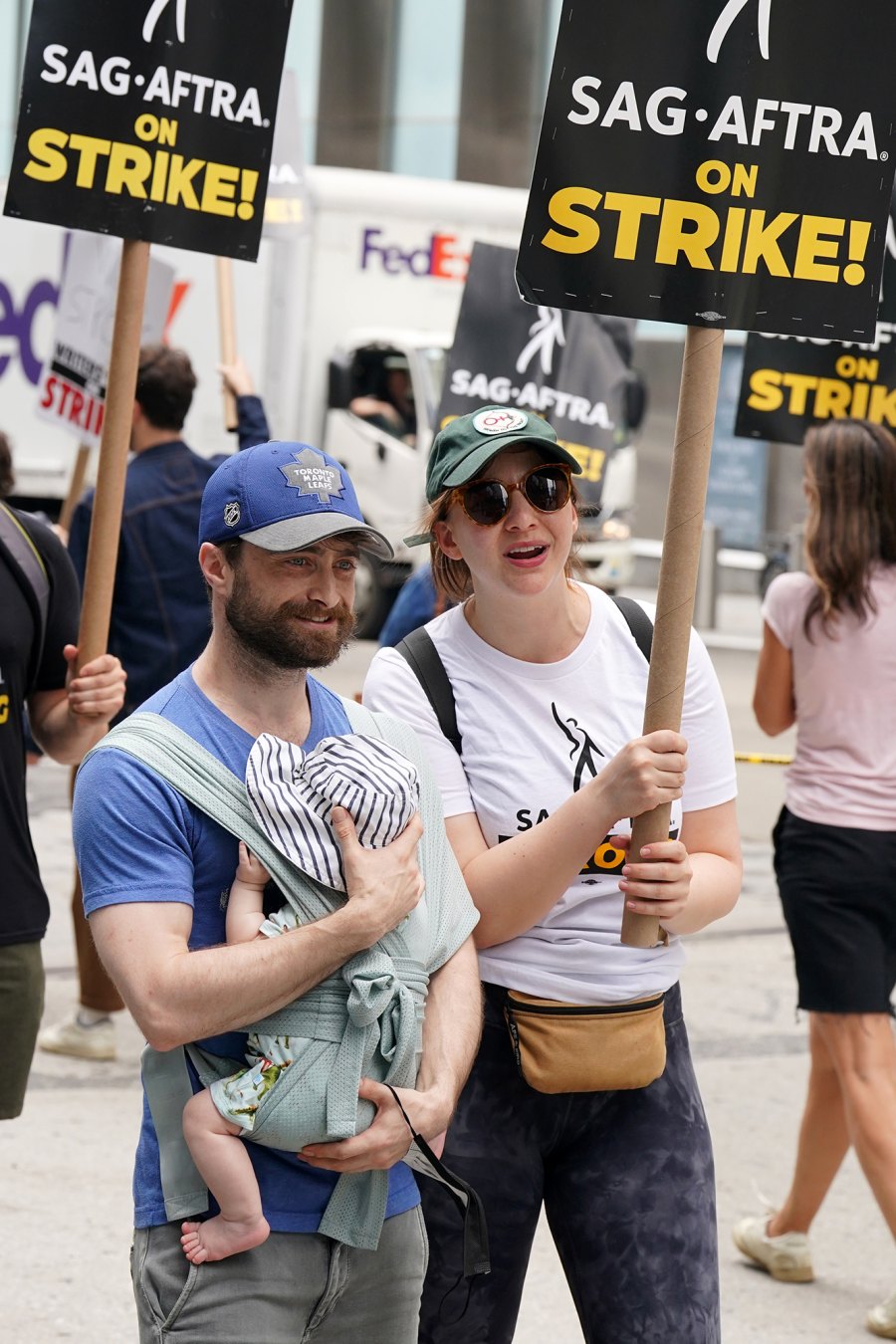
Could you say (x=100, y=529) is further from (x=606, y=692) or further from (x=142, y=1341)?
(x=142, y=1341)

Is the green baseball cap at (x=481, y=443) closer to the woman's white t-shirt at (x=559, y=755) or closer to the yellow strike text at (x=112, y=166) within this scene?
the woman's white t-shirt at (x=559, y=755)

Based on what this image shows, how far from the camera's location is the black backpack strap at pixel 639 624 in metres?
3.05

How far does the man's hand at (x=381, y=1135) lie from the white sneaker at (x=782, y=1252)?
269cm

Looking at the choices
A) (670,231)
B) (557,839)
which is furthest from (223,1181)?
(670,231)

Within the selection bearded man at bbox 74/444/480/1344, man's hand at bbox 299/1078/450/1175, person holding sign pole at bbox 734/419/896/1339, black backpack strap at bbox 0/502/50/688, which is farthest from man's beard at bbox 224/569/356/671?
person holding sign pole at bbox 734/419/896/1339

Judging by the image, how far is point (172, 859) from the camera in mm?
2371

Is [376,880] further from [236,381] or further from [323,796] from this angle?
[236,381]

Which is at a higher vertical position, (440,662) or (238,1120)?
(440,662)

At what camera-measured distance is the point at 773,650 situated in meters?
4.79

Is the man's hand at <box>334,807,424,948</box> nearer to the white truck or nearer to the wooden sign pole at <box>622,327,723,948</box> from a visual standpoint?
the wooden sign pole at <box>622,327,723,948</box>

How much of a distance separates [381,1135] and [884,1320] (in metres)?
2.62

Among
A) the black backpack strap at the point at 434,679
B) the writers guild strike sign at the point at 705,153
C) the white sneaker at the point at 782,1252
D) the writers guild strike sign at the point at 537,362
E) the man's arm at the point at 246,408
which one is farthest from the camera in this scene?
the writers guild strike sign at the point at 537,362

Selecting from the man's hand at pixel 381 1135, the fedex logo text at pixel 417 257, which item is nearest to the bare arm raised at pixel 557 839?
the man's hand at pixel 381 1135

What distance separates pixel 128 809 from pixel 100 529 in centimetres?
141
